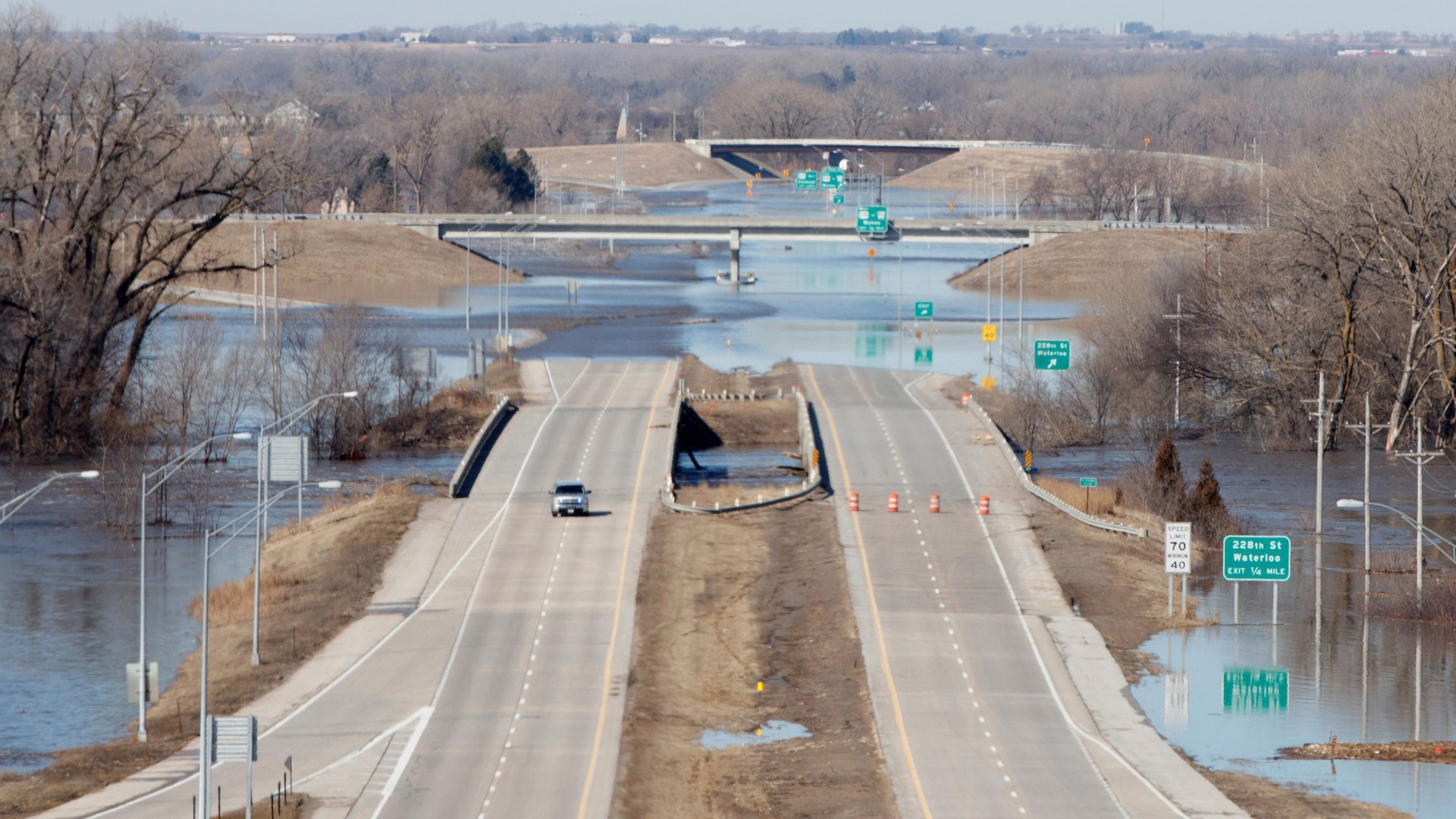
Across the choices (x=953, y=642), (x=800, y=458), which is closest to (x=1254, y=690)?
(x=953, y=642)

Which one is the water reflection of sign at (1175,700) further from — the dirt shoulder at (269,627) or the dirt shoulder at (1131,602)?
the dirt shoulder at (269,627)

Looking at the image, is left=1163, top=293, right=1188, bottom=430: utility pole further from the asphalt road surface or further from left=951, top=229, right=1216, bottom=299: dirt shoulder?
left=951, top=229, right=1216, bottom=299: dirt shoulder

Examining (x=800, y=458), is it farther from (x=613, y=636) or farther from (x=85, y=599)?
(x=85, y=599)

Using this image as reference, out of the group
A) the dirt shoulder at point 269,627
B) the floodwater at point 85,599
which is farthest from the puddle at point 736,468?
the dirt shoulder at point 269,627

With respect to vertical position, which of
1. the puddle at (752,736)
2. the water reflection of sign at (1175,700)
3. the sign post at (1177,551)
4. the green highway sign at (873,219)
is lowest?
the puddle at (752,736)

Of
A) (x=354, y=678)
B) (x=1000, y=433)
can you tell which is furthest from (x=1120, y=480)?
(x=354, y=678)
